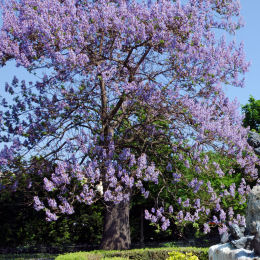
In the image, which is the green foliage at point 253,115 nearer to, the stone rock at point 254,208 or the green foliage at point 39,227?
the green foliage at point 39,227

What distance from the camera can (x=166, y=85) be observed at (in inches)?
621

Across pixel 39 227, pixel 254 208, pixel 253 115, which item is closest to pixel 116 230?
pixel 39 227

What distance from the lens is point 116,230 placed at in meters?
17.3

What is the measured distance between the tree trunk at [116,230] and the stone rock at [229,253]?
8.51m

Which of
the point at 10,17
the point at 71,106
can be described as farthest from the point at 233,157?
the point at 10,17

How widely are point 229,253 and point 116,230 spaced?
969 centimetres

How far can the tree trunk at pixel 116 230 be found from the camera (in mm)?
17188

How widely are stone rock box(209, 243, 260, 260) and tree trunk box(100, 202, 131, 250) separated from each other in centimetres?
851

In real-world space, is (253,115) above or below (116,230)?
above

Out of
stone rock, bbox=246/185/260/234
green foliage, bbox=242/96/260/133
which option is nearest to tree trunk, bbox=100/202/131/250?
stone rock, bbox=246/185/260/234

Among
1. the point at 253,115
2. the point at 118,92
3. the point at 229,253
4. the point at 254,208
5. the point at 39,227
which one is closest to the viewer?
the point at 229,253

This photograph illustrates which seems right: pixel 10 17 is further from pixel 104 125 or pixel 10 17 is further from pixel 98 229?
pixel 98 229

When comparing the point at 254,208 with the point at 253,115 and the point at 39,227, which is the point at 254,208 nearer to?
the point at 39,227

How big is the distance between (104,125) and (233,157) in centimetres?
508
